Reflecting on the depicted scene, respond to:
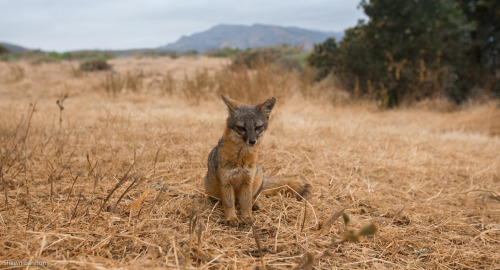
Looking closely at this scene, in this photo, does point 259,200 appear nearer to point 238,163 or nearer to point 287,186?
point 287,186

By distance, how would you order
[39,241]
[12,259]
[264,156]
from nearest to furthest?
[12,259]
[39,241]
[264,156]

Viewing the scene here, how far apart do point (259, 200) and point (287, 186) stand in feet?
1.05

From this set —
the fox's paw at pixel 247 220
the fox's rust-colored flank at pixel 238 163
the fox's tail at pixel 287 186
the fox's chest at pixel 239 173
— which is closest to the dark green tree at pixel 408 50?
the fox's tail at pixel 287 186

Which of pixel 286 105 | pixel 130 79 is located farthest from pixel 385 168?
pixel 130 79

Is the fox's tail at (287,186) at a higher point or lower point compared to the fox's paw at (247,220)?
higher

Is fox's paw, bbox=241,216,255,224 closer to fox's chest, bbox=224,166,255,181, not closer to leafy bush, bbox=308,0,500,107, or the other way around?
fox's chest, bbox=224,166,255,181

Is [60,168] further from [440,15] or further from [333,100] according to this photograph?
[440,15]

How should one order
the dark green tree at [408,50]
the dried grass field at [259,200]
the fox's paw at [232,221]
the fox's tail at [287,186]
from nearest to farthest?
the dried grass field at [259,200] < the fox's paw at [232,221] < the fox's tail at [287,186] < the dark green tree at [408,50]

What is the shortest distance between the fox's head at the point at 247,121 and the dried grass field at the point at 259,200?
70cm

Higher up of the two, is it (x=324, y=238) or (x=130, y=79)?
(x=130, y=79)

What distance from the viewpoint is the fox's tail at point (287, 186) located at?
327 centimetres

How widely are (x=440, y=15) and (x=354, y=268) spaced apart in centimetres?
1079

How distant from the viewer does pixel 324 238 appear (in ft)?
8.44

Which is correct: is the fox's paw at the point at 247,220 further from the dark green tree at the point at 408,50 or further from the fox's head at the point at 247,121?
the dark green tree at the point at 408,50
